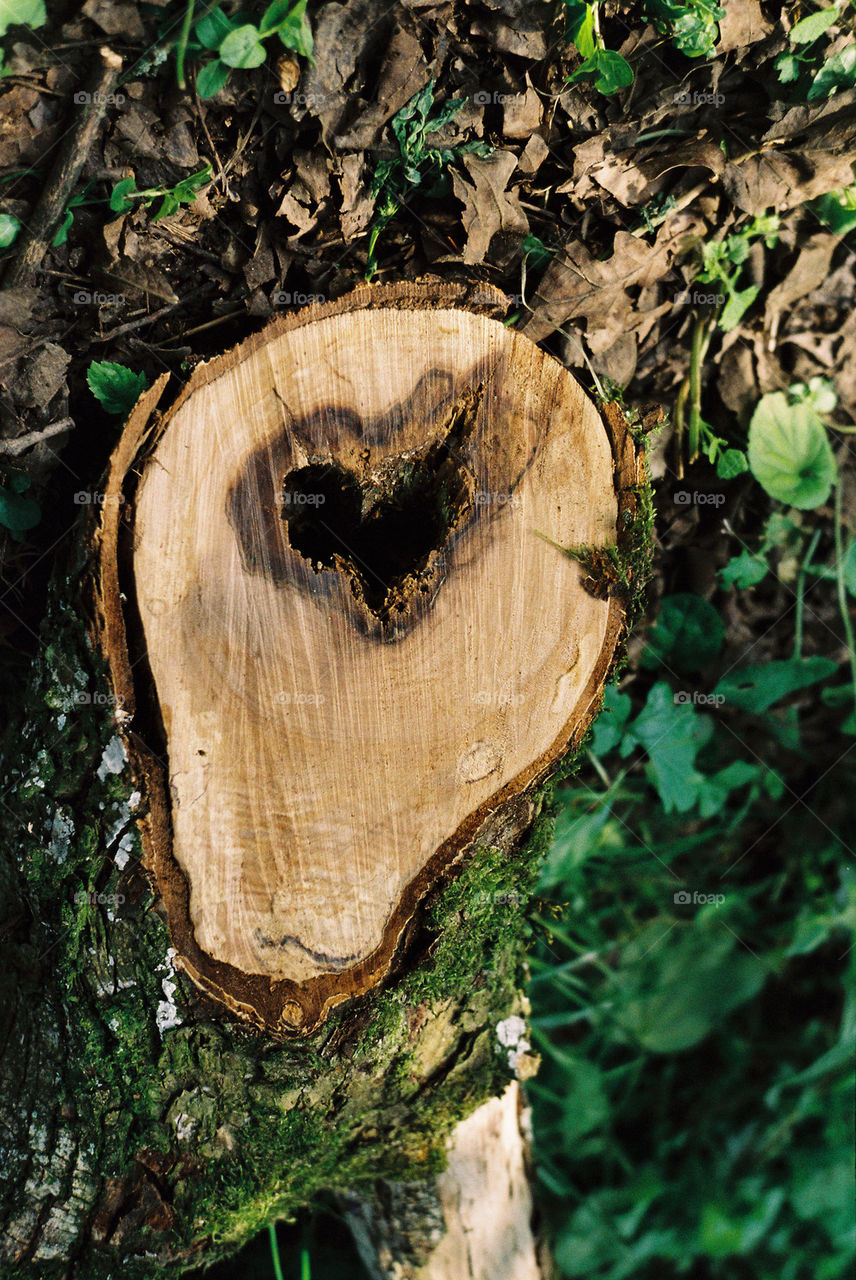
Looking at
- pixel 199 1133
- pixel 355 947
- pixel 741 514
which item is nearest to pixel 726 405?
pixel 741 514

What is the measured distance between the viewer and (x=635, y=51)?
1.29 m

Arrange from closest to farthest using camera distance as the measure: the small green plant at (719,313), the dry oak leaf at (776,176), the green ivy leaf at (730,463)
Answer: the dry oak leaf at (776,176) < the small green plant at (719,313) < the green ivy leaf at (730,463)

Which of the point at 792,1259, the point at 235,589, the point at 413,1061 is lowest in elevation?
the point at 792,1259

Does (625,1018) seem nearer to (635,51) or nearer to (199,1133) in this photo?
(199,1133)

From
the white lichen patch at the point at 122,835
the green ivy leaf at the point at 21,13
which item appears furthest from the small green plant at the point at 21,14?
the white lichen patch at the point at 122,835

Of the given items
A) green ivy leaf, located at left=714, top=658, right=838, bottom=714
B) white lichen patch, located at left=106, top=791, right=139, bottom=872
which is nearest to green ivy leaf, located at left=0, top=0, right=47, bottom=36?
white lichen patch, located at left=106, top=791, right=139, bottom=872

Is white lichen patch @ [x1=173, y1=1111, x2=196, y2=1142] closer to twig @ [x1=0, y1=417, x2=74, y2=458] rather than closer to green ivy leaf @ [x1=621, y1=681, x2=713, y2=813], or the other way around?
twig @ [x1=0, y1=417, x2=74, y2=458]

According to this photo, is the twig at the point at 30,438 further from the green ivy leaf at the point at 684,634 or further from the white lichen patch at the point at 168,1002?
the green ivy leaf at the point at 684,634

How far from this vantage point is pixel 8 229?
1.18 metres

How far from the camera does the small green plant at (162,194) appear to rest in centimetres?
118

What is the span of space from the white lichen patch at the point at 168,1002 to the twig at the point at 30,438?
76cm

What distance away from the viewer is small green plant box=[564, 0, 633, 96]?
1.19m

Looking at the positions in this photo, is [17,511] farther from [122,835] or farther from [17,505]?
[122,835]

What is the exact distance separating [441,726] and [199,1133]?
0.72m
